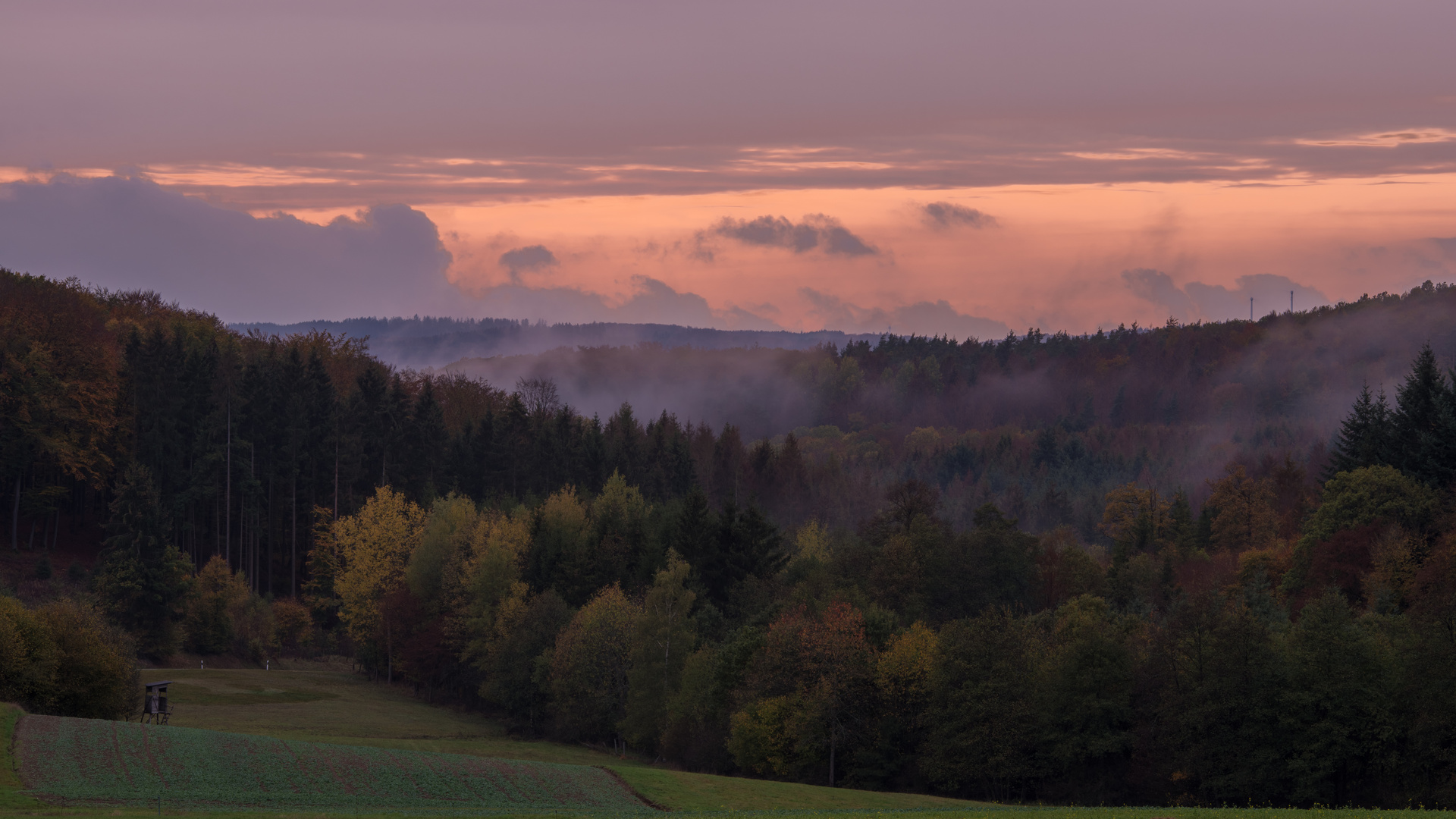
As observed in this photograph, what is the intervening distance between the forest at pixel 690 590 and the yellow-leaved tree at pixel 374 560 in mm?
339

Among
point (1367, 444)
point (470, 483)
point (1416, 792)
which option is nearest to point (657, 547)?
point (470, 483)

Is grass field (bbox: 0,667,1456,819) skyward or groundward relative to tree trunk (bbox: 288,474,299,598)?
groundward

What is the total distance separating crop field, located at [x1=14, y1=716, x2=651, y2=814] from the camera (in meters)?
41.8

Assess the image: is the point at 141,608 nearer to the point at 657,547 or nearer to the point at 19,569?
the point at 19,569

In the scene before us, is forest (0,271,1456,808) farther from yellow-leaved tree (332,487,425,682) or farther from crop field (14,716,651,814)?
crop field (14,716,651,814)

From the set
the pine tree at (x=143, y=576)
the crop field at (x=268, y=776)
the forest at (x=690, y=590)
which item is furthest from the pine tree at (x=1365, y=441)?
the pine tree at (x=143, y=576)

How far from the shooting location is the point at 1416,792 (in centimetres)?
5472

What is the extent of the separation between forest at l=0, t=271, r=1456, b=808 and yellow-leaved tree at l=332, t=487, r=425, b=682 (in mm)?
339

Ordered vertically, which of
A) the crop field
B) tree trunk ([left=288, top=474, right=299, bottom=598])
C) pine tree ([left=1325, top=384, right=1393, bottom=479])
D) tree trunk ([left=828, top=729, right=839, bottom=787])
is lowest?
tree trunk ([left=828, top=729, right=839, bottom=787])

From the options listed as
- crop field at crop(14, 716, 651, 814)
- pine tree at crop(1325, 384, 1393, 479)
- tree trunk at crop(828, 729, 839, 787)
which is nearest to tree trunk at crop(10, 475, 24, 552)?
crop field at crop(14, 716, 651, 814)

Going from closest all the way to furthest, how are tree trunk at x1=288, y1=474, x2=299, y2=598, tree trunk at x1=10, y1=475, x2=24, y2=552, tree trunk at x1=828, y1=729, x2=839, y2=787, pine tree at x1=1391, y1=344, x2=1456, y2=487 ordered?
tree trunk at x1=828, y1=729, x2=839, y2=787
pine tree at x1=1391, y1=344, x2=1456, y2=487
tree trunk at x1=10, y1=475, x2=24, y2=552
tree trunk at x1=288, y1=474, x2=299, y2=598

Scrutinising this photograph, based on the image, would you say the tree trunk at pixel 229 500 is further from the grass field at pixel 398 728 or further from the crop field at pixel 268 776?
the crop field at pixel 268 776

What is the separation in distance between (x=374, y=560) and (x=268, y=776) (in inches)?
2606

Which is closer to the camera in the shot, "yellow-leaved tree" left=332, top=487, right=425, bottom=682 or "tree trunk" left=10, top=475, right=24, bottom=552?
"yellow-leaved tree" left=332, top=487, right=425, bottom=682
